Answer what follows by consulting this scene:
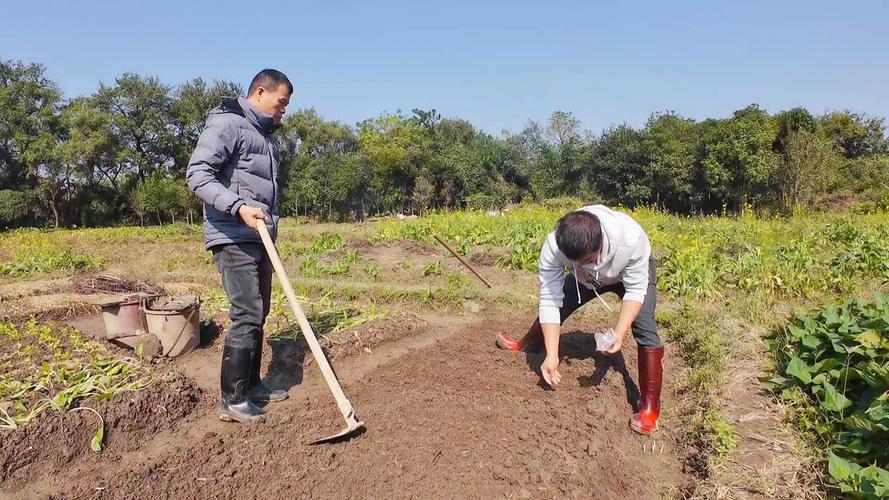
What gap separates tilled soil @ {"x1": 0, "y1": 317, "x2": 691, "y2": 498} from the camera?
249 cm

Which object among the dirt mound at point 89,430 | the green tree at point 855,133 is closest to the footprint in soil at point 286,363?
the dirt mound at point 89,430

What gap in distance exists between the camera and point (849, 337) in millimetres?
3133

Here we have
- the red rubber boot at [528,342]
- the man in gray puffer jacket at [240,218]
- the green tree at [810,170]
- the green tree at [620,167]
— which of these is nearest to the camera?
the man in gray puffer jacket at [240,218]

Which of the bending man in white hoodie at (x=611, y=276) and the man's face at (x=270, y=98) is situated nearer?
the bending man in white hoodie at (x=611, y=276)

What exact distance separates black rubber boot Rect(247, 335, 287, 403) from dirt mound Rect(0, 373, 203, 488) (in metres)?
0.33

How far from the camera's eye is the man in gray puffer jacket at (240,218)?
10.1ft

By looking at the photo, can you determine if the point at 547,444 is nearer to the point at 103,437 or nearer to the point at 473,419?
the point at 473,419

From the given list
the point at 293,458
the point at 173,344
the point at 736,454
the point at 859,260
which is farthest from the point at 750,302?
the point at 173,344

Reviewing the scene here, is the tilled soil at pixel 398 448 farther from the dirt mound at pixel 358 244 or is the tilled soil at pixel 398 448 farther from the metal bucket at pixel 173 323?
the dirt mound at pixel 358 244

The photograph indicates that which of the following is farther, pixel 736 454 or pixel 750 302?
pixel 750 302

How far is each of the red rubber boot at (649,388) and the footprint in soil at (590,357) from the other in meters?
0.36

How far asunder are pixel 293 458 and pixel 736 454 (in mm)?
2265

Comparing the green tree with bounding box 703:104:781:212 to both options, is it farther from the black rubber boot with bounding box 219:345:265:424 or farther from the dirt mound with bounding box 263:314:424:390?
the black rubber boot with bounding box 219:345:265:424

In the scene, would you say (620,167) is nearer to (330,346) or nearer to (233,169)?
(330,346)
